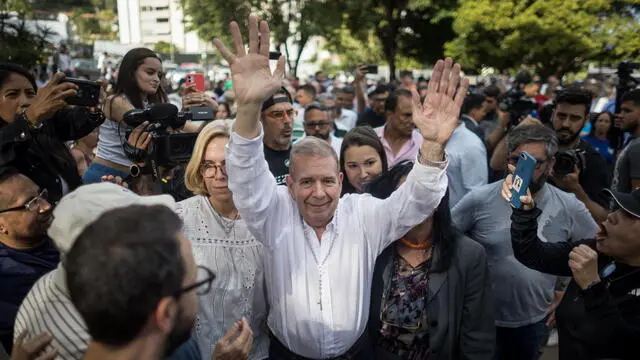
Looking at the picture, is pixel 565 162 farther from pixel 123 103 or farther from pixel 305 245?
pixel 123 103

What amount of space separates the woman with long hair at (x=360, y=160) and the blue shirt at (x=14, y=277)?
1907 mm

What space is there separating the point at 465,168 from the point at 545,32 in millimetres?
25379

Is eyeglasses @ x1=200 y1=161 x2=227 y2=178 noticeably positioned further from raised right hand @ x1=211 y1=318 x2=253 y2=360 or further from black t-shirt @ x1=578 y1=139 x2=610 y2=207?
black t-shirt @ x1=578 y1=139 x2=610 y2=207

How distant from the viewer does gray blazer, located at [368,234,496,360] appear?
2.51 meters

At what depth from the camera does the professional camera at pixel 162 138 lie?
2.91 m

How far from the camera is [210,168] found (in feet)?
8.46

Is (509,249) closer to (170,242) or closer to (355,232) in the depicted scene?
(355,232)

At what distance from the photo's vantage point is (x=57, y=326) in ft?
5.23

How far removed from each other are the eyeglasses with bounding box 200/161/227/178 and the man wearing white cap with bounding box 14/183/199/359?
0.89 m

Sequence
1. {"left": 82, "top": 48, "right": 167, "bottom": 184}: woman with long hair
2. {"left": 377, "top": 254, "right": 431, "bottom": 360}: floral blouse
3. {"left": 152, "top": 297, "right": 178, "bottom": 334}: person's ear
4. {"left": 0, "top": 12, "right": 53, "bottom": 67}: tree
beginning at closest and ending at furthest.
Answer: {"left": 152, "top": 297, "right": 178, "bottom": 334}: person's ear → {"left": 377, "top": 254, "right": 431, "bottom": 360}: floral blouse → {"left": 82, "top": 48, "right": 167, "bottom": 184}: woman with long hair → {"left": 0, "top": 12, "right": 53, "bottom": 67}: tree

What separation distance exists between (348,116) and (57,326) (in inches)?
291

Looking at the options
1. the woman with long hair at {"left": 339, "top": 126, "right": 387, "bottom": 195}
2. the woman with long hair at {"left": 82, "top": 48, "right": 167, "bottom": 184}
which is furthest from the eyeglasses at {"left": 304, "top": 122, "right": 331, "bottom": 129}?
the woman with long hair at {"left": 82, "top": 48, "right": 167, "bottom": 184}

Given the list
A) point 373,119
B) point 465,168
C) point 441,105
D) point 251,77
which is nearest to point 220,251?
point 251,77

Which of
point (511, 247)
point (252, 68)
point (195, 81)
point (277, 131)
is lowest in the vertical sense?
point (511, 247)
